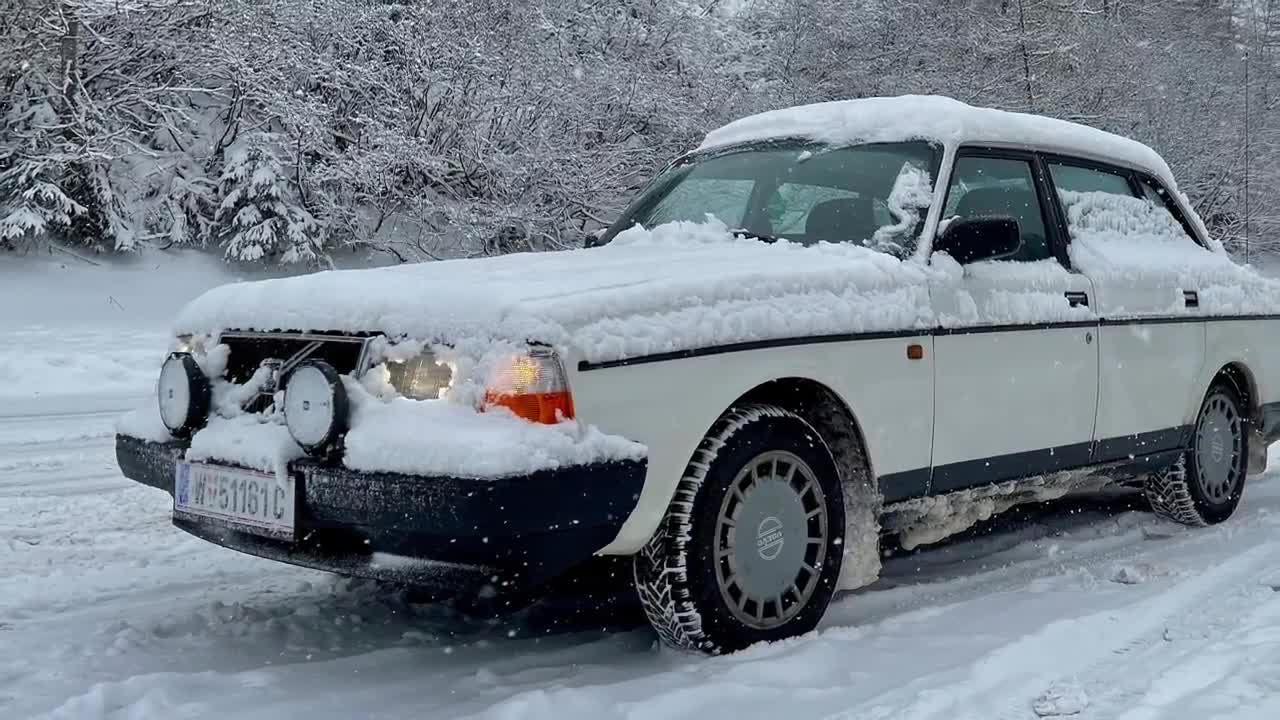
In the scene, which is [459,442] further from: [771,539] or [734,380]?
[771,539]

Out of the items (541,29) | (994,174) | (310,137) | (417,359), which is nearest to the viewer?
(417,359)

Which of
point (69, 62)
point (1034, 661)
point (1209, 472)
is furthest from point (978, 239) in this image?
point (69, 62)

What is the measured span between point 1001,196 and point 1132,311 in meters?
0.80

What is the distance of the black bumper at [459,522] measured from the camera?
2.89 meters

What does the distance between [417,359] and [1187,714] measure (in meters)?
2.11

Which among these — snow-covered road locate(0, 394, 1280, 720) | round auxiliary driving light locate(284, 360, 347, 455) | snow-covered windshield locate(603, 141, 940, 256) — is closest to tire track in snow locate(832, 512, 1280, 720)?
snow-covered road locate(0, 394, 1280, 720)

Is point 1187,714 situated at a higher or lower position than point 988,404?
lower

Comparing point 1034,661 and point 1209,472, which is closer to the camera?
point 1034,661

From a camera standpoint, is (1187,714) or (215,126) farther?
(215,126)

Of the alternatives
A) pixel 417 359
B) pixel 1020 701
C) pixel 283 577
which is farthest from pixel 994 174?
pixel 283 577

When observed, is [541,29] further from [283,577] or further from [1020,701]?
[1020,701]

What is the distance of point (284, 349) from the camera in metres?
3.52

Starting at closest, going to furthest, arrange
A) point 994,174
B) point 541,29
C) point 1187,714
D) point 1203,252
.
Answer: point 1187,714 → point 994,174 → point 1203,252 → point 541,29

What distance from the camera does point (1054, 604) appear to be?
4.10 m
